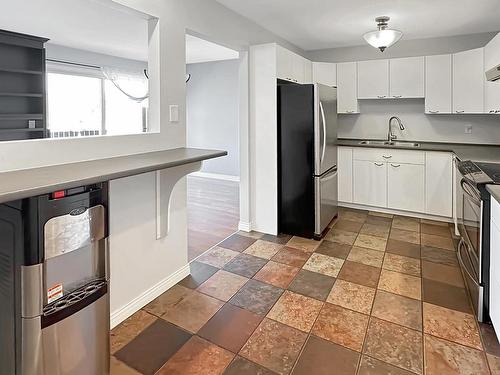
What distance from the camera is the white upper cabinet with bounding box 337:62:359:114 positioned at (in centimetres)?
486

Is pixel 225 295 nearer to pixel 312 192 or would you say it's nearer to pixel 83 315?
pixel 83 315

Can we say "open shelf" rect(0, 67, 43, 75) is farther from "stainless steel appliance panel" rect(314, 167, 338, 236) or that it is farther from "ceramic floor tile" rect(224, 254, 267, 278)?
"stainless steel appliance panel" rect(314, 167, 338, 236)

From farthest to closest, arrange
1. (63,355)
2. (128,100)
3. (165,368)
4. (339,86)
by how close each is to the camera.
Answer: (128,100)
(339,86)
(165,368)
(63,355)

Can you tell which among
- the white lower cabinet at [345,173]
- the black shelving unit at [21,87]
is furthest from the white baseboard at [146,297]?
the black shelving unit at [21,87]

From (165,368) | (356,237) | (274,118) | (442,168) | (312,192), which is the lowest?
(165,368)

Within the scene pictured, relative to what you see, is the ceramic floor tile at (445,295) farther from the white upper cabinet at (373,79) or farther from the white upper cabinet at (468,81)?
the white upper cabinet at (373,79)

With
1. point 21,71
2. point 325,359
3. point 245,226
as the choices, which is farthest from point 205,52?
point 325,359

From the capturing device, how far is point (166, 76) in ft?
7.91

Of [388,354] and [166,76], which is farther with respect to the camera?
[166,76]

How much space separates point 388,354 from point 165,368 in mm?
1230

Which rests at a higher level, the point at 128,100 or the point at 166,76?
the point at 128,100

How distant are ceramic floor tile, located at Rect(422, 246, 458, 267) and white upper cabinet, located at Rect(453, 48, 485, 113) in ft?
6.17

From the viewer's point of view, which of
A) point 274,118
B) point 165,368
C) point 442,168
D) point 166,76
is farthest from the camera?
point 442,168

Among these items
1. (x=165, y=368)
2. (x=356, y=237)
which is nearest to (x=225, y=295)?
(x=165, y=368)
